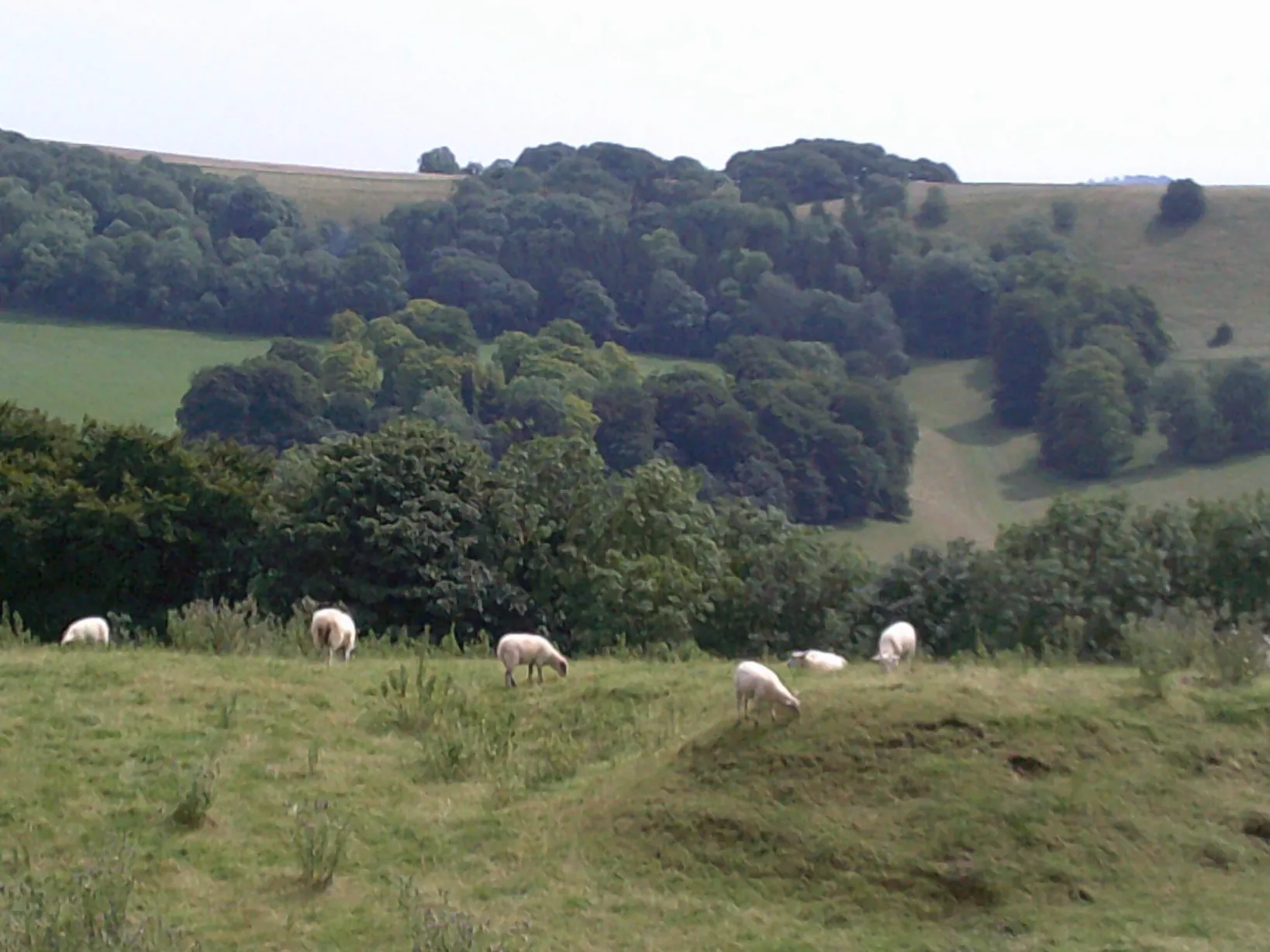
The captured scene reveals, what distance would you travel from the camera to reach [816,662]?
17.3 m

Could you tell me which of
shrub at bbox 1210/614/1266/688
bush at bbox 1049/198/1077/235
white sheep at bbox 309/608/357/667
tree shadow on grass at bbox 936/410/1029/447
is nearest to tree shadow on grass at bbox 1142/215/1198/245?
bush at bbox 1049/198/1077/235

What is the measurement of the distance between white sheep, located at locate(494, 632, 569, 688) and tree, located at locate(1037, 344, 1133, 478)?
61.1 m

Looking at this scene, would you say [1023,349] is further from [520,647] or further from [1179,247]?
[520,647]

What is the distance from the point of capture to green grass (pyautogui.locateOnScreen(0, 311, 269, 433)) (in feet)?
240

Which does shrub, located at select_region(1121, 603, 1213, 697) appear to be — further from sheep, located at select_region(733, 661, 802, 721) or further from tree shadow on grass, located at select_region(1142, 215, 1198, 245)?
tree shadow on grass, located at select_region(1142, 215, 1198, 245)

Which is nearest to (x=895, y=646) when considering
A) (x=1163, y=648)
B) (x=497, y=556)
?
(x=1163, y=648)

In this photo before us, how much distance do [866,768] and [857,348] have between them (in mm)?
89428

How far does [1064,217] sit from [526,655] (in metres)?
103

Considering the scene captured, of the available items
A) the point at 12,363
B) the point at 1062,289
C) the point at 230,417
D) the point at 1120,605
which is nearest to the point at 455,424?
the point at 230,417

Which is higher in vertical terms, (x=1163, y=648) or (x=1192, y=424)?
(x=1163, y=648)

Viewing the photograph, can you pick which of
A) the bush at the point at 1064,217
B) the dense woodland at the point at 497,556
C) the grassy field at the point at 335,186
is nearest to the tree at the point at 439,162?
the grassy field at the point at 335,186

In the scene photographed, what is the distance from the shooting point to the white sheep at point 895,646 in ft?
56.0

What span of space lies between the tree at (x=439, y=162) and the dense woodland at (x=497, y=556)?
460ft

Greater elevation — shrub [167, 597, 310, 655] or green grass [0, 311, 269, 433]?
shrub [167, 597, 310, 655]
